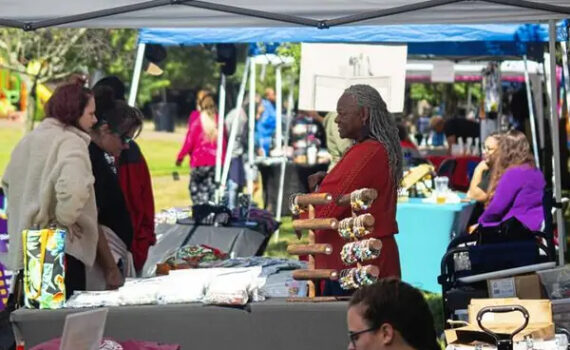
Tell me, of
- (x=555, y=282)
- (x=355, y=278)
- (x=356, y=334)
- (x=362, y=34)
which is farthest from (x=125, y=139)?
(x=362, y=34)

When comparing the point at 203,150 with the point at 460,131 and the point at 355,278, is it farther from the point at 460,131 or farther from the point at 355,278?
the point at 355,278

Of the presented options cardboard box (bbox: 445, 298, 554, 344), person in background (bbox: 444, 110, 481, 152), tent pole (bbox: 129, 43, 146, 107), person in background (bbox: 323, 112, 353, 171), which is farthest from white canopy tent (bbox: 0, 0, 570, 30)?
person in background (bbox: 444, 110, 481, 152)

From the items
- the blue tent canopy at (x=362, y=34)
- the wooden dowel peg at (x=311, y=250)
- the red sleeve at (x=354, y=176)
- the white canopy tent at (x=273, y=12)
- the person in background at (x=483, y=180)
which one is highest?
the white canopy tent at (x=273, y=12)

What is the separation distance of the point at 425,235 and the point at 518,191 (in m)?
1.23

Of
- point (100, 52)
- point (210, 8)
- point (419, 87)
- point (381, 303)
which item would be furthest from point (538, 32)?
point (419, 87)

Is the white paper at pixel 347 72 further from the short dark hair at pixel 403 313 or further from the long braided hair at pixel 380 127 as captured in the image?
the short dark hair at pixel 403 313

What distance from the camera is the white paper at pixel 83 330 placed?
11.9ft

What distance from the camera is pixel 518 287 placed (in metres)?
5.80

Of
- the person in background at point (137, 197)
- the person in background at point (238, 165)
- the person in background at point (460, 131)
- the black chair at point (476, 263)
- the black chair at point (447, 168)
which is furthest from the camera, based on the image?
the person in background at point (460, 131)

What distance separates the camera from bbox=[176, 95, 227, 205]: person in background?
563 inches

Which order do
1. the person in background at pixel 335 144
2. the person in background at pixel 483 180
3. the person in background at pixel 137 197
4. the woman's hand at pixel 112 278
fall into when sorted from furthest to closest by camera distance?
the person in background at pixel 335 144 < the person in background at pixel 483 180 < the person in background at pixel 137 197 < the woman's hand at pixel 112 278

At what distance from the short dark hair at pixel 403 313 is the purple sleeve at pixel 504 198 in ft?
18.6

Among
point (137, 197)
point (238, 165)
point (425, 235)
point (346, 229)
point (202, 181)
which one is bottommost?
point (202, 181)

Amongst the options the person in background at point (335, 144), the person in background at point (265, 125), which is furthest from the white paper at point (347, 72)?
the person in background at point (265, 125)
